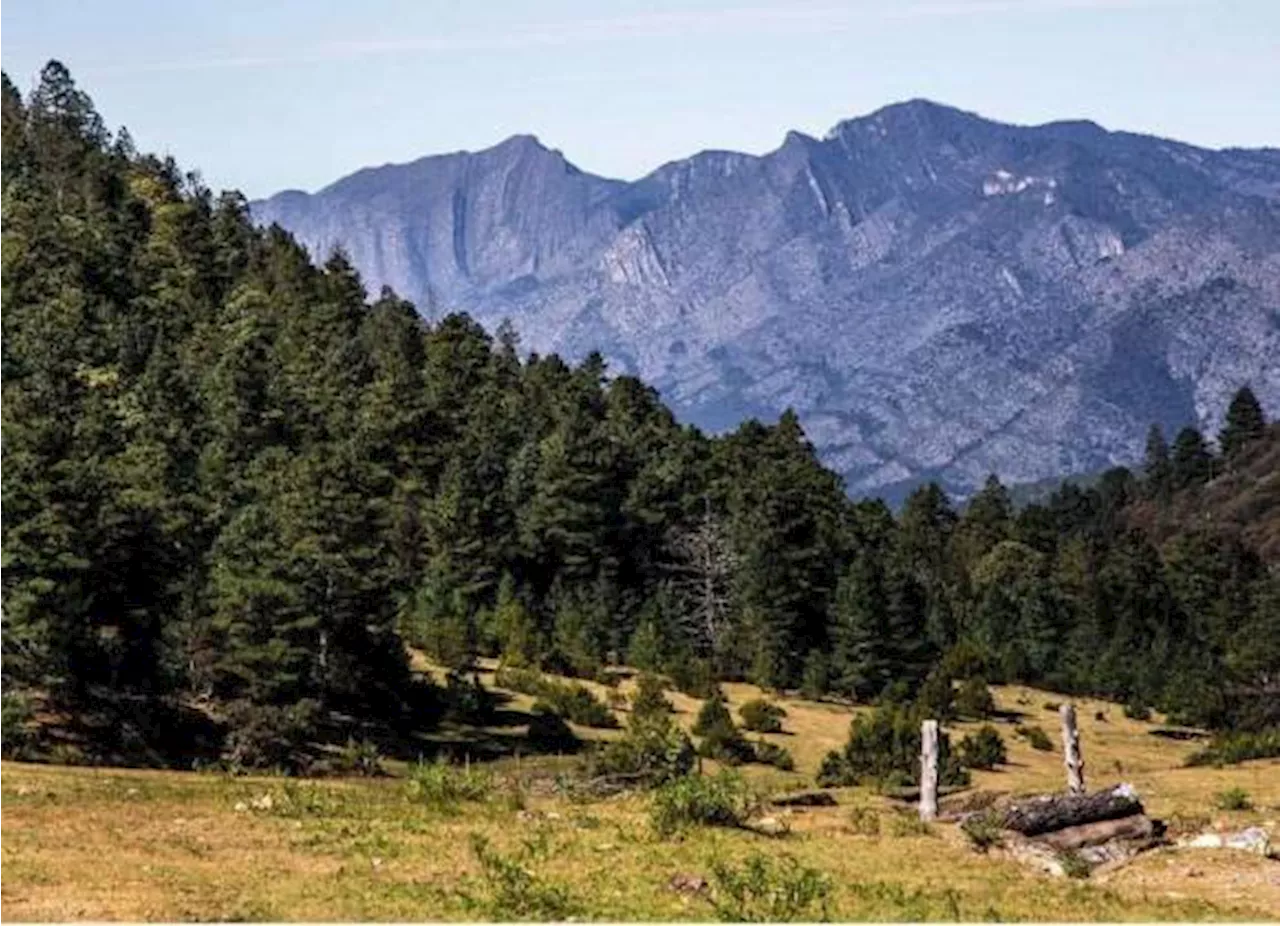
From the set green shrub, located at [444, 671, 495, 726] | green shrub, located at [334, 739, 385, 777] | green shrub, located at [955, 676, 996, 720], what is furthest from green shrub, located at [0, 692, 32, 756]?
green shrub, located at [955, 676, 996, 720]

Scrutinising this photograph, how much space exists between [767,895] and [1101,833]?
1054 centimetres

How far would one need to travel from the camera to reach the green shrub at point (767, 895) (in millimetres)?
18016

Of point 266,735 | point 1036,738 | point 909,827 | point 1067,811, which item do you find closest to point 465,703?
point 266,735

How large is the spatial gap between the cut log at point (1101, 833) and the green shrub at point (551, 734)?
2919cm

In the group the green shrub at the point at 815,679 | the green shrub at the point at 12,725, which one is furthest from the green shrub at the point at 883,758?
the green shrub at the point at 815,679

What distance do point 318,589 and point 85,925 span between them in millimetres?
33776

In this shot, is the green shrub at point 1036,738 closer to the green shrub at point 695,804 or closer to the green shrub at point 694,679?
the green shrub at point 694,679

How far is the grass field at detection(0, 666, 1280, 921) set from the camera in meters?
18.6

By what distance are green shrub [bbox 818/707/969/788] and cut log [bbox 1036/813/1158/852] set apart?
1616 cm

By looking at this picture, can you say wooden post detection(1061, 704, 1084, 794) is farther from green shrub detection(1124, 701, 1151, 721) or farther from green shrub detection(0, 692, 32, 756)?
green shrub detection(1124, 701, 1151, 721)

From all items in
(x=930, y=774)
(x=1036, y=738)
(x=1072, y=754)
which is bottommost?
(x=1036, y=738)

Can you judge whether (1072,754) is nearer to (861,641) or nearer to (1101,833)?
(1101,833)

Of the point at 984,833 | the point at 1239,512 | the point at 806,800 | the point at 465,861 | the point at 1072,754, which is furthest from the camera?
the point at 1239,512

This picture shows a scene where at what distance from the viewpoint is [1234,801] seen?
104 feet
